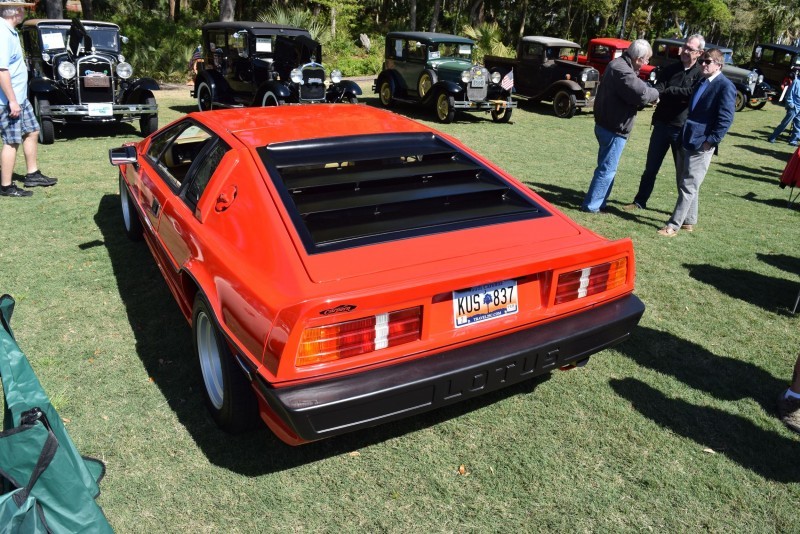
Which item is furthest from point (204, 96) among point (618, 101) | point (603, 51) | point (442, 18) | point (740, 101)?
point (442, 18)

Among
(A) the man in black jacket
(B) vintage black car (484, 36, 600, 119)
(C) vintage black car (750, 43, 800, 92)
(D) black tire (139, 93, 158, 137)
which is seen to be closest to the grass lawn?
(A) the man in black jacket

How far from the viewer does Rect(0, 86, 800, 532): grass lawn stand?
265 cm

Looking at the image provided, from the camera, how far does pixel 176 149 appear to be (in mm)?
4371

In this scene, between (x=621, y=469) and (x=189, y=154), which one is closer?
(x=621, y=469)

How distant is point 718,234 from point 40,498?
6.66m

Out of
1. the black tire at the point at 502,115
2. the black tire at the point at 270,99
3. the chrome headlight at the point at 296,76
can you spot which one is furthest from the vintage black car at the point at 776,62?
the black tire at the point at 270,99

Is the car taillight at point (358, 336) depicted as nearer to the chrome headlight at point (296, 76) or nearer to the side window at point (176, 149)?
the side window at point (176, 149)

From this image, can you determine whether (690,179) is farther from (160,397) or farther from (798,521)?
(160,397)

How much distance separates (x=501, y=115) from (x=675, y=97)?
8.51 meters

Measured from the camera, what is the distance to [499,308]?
275cm

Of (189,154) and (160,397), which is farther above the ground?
(189,154)

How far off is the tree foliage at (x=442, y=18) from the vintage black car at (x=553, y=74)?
737cm

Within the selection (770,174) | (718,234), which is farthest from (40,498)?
(770,174)

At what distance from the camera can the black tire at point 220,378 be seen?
2.74 meters
